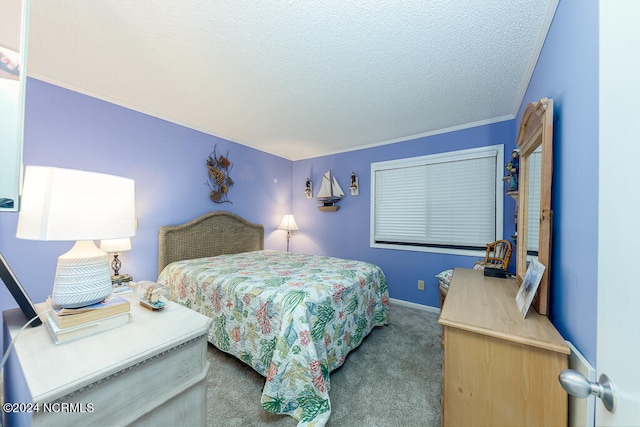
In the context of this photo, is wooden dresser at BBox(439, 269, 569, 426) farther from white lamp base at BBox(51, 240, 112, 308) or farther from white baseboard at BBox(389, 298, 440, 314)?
white baseboard at BBox(389, 298, 440, 314)

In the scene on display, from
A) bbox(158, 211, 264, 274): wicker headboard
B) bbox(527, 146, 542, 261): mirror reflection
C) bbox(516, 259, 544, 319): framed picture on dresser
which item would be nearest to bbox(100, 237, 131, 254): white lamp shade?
bbox(158, 211, 264, 274): wicker headboard

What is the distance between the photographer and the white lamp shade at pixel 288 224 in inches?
158

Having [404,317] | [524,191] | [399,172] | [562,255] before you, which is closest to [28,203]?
[562,255]

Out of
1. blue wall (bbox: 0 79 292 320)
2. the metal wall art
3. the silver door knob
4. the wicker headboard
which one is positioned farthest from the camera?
the metal wall art

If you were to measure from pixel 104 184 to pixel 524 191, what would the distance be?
2268 mm

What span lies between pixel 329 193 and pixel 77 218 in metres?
3.24

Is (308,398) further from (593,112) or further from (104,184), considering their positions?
(593,112)

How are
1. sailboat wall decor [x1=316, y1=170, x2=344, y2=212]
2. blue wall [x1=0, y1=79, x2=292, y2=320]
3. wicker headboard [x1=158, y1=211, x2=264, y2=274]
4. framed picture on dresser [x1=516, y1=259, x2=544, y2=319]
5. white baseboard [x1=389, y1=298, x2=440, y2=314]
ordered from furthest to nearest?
sailboat wall decor [x1=316, y1=170, x2=344, y2=212] → white baseboard [x1=389, y1=298, x2=440, y2=314] → wicker headboard [x1=158, y1=211, x2=264, y2=274] → blue wall [x1=0, y1=79, x2=292, y2=320] → framed picture on dresser [x1=516, y1=259, x2=544, y2=319]

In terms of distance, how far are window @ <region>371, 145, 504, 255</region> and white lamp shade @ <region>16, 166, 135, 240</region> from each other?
3.11 metres

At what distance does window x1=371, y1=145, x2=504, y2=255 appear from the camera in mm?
2664

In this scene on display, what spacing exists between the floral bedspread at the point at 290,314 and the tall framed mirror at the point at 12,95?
1243mm

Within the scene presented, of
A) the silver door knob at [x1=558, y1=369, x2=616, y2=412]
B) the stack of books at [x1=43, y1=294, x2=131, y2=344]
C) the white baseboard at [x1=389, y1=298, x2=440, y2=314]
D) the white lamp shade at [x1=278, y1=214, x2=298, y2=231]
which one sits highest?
the white lamp shade at [x1=278, y1=214, x2=298, y2=231]

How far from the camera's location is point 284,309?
1.47 meters

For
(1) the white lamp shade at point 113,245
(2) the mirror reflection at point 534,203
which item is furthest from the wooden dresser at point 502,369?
(1) the white lamp shade at point 113,245
